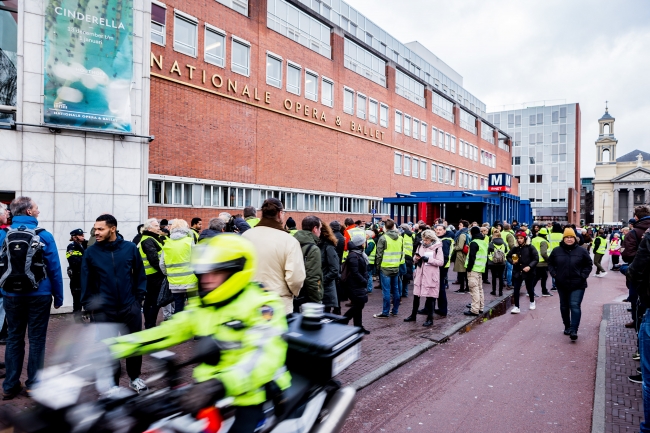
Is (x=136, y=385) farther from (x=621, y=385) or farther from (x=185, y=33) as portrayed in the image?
(x=185, y=33)

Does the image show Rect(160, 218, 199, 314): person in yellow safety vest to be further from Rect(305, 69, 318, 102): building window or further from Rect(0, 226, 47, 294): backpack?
Rect(305, 69, 318, 102): building window

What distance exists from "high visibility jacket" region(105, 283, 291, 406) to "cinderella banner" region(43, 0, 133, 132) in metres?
8.72

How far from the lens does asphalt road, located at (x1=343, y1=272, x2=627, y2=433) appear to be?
464 centimetres

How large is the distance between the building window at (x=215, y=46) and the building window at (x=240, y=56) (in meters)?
0.54

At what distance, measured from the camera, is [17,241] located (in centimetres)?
495

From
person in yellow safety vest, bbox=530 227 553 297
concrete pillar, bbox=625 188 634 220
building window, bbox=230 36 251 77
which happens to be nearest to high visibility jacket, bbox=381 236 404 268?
person in yellow safety vest, bbox=530 227 553 297

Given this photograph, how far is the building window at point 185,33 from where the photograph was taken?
1831cm

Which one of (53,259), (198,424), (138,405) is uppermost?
(53,259)

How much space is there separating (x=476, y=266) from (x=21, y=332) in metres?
8.14

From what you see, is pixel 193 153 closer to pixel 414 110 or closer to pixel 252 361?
pixel 252 361

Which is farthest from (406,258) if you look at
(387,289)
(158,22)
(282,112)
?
(282,112)

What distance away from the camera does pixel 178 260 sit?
6.62 m

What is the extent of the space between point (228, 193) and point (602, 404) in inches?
689

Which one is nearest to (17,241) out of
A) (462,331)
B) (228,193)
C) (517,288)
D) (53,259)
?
(53,259)
